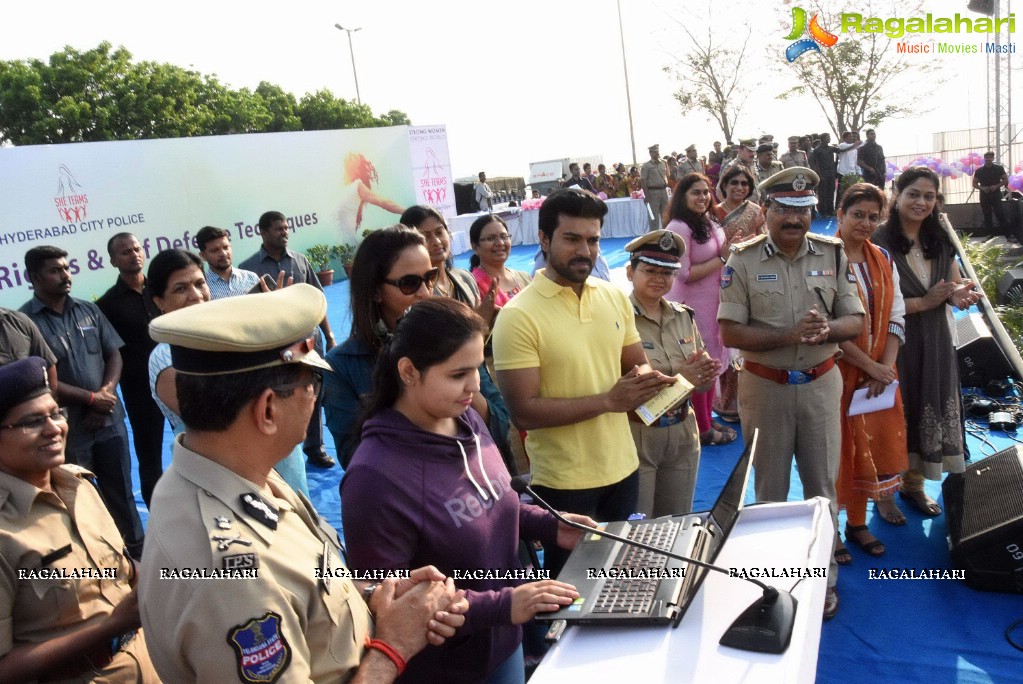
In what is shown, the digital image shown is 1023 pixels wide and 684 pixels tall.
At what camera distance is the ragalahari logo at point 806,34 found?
1900 cm

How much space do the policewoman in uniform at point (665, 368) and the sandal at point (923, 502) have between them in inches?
54.4

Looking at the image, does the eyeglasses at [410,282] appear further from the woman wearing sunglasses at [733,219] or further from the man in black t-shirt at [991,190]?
the man in black t-shirt at [991,190]

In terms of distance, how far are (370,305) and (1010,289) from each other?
19.4ft

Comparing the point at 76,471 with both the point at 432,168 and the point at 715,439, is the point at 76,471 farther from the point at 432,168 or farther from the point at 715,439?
the point at 432,168

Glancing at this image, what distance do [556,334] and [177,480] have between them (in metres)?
1.35

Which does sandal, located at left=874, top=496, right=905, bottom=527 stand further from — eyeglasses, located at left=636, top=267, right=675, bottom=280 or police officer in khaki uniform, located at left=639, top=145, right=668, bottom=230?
police officer in khaki uniform, located at left=639, top=145, right=668, bottom=230

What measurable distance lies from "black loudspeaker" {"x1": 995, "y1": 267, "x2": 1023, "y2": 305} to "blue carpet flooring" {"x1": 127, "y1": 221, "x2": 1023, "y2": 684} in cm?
319

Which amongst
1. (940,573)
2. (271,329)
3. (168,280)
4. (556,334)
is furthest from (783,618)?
(168,280)

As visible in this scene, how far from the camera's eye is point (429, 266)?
223 centimetres

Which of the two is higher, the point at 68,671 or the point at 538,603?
the point at 538,603

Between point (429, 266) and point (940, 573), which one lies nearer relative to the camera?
point (429, 266)

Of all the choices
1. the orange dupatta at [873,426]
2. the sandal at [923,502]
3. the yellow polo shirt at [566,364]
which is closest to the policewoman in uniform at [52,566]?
the yellow polo shirt at [566,364]

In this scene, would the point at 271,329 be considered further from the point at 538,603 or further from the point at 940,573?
the point at 940,573

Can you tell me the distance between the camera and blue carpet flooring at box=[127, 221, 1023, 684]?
250cm
